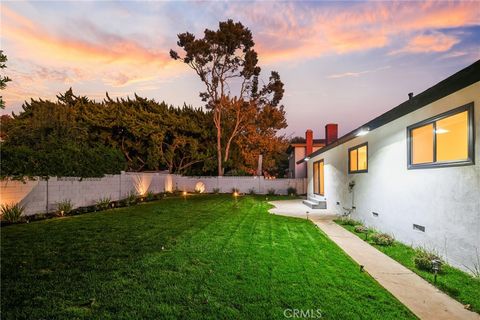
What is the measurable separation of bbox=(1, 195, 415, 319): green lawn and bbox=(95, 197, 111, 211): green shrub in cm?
419

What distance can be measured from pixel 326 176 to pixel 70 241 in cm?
1139

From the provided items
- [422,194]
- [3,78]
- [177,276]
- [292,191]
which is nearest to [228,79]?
[292,191]

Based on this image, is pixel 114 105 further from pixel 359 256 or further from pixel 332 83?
pixel 359 256

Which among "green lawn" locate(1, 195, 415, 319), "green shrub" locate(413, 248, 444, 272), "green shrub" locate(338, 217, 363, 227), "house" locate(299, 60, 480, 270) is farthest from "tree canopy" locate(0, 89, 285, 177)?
"green shrub" locate(413, 248, 444, 272)

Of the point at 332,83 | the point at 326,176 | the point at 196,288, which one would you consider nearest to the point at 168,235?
the point at 196,288

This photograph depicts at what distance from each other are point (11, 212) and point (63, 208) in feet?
6.50

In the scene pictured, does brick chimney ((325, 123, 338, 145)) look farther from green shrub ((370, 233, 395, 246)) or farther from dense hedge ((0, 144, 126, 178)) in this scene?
dense hedge ((0, 144, 126, 178))

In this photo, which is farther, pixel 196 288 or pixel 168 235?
pixel 168 235

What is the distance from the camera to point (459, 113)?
193 inches

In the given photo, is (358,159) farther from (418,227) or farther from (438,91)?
(438,91)

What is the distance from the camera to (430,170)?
18.4ft

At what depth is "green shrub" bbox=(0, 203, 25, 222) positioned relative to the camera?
26.3ft

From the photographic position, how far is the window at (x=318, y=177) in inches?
627

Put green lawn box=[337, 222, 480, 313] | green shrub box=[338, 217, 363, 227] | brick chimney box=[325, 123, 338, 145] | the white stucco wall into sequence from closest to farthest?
green lawn box=[337, 222, 480, 313] → the white stucco wall → green shrub box=[338, 217, 363, 227] → brick chimney box=[325, 123, 338, 145]
